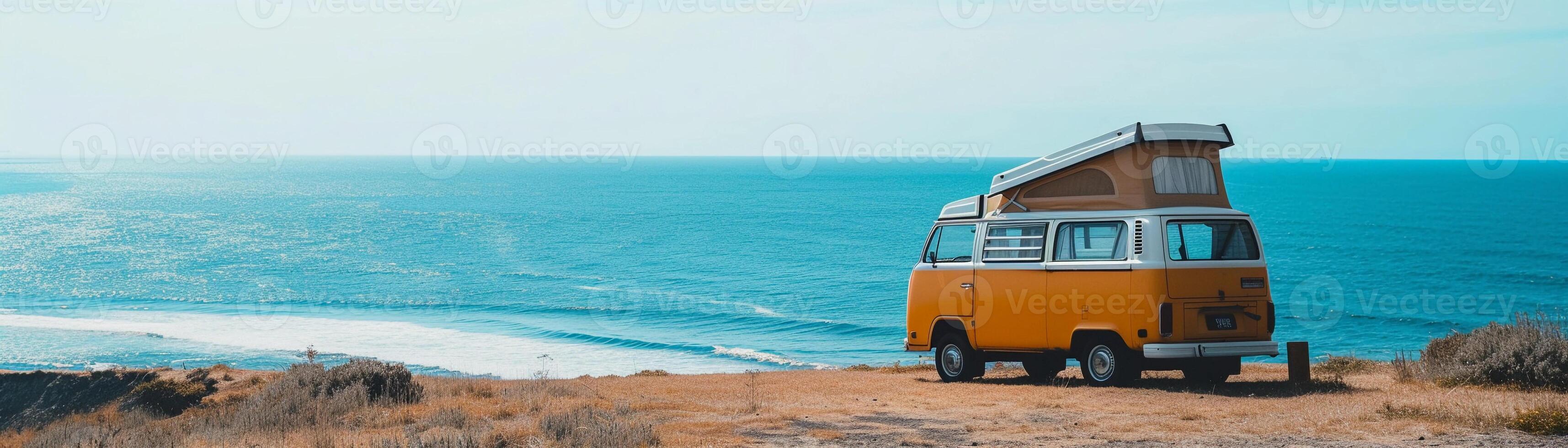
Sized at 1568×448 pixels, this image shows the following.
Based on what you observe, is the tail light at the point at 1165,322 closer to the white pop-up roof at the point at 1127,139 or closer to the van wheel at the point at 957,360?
the white pop-up roof at the point at 1127,139

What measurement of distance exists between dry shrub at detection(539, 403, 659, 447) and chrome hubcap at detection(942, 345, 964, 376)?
604cm

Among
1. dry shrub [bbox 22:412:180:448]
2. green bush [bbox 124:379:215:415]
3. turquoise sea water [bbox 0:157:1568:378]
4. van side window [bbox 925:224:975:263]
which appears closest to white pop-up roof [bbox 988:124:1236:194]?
van side window [bbox 925:224:975:263]

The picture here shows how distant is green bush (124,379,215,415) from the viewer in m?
16.6

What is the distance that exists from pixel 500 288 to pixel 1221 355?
4530 cm

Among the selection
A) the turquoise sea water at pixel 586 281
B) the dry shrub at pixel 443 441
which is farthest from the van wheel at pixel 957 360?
the turquoise sea water at pixel 586 281

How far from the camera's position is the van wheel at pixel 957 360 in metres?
15.2

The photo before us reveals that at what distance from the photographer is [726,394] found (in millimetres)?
14242

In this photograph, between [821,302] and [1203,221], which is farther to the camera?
A: [821,302]

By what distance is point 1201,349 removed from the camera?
1277 cm

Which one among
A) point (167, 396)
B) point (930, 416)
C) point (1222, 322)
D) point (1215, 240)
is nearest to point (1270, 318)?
point (1222, 322)

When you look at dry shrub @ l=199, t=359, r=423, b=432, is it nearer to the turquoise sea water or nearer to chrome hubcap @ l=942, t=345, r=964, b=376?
chrome hubcap @ l=942, t=345, r=964, b=376

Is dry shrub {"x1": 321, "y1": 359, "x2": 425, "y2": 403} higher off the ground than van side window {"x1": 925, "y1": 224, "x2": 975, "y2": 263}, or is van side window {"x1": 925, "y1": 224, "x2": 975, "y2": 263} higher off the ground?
van side window {"x1": 925, "y1": 224, "x2": 975, "y2": 263}

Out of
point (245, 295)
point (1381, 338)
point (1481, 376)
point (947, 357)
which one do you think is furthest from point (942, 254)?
point (245, 295)

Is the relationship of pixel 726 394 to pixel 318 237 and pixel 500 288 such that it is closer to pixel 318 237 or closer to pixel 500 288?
pixel 500 288
